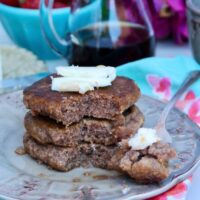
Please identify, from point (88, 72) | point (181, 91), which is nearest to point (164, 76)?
point (181, 91)

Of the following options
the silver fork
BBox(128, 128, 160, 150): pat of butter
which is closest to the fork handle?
the silver fork

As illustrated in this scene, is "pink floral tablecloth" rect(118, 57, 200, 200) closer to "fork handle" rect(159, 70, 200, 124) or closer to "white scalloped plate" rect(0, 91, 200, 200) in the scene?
"fork handle" rect(159, 70, 200, 124)

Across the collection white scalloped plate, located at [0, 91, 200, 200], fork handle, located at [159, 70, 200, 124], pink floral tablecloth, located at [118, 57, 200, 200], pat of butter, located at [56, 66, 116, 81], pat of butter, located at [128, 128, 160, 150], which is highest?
pat of butter, located at [56, 66, 116, 81]

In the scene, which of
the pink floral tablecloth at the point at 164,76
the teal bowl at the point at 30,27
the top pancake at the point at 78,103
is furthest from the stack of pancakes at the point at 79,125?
the teal bowl at the point at 30,27

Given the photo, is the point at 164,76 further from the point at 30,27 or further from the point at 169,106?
the point at 30,27

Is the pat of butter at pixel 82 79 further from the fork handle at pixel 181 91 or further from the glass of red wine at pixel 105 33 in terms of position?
the glass of red wine at pixel 105 33
